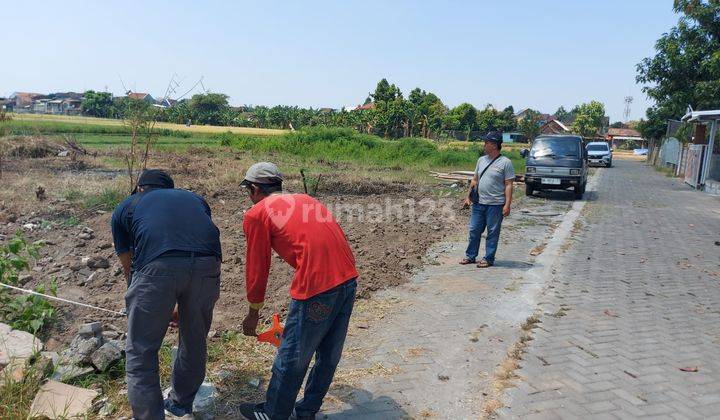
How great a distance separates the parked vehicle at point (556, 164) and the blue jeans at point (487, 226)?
827 centimetres

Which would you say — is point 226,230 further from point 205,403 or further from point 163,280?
point 163,280

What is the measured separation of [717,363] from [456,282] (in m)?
2.75

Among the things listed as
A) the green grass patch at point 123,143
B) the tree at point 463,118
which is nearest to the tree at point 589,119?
the tree at point 463,118

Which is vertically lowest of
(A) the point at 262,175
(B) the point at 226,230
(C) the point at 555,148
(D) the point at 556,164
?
(B) the point at 226,230

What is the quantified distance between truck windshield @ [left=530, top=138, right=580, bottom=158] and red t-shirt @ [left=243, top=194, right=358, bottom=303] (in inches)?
546

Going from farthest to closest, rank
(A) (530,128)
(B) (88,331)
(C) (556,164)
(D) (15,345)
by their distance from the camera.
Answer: (A) (530,128), (C) (556,164), (B) (88,331), (D) (15,345)

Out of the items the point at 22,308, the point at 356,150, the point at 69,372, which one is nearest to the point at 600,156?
the point at 356,150

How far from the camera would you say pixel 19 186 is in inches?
501

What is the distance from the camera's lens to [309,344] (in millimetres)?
2883

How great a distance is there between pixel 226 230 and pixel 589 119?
80.3 metres

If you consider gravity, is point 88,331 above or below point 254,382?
above

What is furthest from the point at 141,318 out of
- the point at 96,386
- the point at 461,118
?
the point at 461,118

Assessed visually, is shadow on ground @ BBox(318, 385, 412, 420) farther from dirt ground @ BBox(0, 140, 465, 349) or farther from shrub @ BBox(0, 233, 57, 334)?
shrub @ BBox(0, 233, 57, 334)

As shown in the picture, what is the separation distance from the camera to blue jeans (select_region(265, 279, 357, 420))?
2.86 meters
